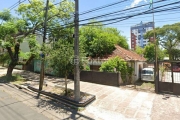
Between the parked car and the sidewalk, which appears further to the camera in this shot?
the parked car

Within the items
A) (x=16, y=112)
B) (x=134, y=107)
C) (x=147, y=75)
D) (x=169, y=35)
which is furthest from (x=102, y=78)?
(x=169, y=35)

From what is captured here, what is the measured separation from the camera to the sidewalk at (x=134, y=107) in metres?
6.10

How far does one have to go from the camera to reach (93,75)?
12695 mm

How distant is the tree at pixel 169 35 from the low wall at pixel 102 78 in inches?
894

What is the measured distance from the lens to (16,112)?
6.39 metres

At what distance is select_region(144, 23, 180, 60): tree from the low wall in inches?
894

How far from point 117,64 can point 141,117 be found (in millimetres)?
6283

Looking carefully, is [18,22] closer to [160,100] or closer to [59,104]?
[59,104]

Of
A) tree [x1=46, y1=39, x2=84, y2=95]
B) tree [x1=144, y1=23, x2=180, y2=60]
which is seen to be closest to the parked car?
tree [x1=46, y1=39, x2=84, y2=95]

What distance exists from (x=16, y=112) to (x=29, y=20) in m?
11.3

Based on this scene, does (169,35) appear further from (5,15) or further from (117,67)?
(5,15)

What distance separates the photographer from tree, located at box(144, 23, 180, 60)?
89.8ft

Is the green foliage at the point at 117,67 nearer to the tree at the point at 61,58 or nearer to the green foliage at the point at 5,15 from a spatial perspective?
the tree at the point at 61,58

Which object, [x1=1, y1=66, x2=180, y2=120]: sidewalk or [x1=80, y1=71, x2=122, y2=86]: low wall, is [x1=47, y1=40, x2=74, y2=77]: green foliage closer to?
[x1=1, y1=66, x2=180, y2=120]: sidewalk
